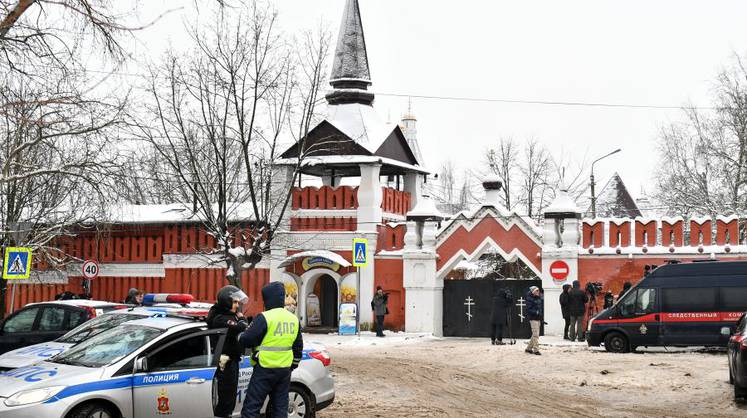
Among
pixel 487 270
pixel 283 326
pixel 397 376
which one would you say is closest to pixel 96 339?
pixel 283 326

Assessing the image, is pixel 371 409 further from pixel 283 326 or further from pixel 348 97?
pixel 348 97

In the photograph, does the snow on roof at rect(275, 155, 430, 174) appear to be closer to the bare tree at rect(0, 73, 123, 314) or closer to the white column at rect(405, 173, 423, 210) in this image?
the white column at rect(405, 173, 423, 210)

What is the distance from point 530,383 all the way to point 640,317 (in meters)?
6.56

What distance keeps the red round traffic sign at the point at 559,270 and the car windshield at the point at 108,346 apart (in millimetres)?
20518

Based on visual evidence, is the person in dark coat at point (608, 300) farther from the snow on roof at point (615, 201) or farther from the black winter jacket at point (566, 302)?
the snow on roof at point (615, 201)

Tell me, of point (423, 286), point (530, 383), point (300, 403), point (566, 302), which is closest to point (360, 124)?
point (423, 286)

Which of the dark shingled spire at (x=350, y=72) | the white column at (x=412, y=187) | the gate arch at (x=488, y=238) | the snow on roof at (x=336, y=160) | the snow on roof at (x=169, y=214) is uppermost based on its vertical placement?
the dark shingled spire at (x=350, y=72)

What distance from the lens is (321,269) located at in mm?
34156

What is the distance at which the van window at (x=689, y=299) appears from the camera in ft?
78.6

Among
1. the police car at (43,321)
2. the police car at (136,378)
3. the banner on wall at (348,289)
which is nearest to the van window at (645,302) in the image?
the banner on wall at (348,289)

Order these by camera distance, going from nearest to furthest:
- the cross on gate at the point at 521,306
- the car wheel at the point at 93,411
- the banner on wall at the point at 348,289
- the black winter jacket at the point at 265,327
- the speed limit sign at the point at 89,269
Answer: the black winter jacket at the point at 265,327
the car wheel at the point at 93,411
the speed limit sign at the point at 89,269
the cross on gate at the point at 521,306
the banner on wall at the point at 348,289

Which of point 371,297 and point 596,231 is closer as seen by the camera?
point 596,231

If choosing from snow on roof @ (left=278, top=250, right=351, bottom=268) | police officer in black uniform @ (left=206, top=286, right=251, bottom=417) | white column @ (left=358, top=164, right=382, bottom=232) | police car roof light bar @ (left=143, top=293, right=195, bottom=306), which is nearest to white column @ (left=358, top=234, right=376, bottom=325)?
white column @ (left=358, top=164, right=382, bottom=232)

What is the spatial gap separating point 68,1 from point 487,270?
44.5 m
